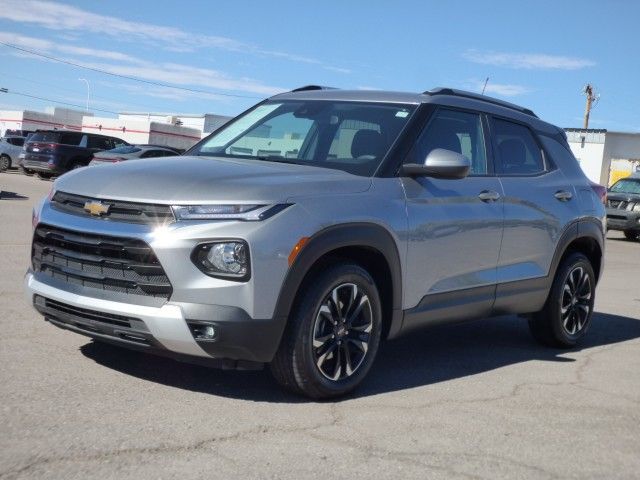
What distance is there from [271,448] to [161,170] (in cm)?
177

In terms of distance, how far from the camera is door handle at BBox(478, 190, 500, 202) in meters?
6.08

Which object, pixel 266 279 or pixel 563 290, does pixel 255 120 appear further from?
pixel 563 290

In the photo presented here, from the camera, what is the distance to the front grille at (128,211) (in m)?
4.63

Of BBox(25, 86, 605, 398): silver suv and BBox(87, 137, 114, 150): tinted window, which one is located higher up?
BBox(87, 137, 114, 150): tinted window

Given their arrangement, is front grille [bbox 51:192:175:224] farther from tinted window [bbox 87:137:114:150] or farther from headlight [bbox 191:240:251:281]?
tinted window [bbox 87:137:114:150]

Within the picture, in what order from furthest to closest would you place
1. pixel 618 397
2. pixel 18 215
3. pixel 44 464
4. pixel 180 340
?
pixel 18 215 < pixel 618 397 < pixel 180 340 < pixel 44 464

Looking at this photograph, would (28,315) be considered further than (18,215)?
No

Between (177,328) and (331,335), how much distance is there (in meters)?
0.94

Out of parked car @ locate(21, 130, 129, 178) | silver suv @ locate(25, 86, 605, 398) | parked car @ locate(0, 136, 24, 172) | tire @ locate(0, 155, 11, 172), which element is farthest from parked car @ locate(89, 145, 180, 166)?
silver suv @ locate(25, 86, 605, 398)

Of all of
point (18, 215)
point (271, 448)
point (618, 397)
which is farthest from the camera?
point (18, 215)

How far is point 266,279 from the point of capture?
461 centimetres

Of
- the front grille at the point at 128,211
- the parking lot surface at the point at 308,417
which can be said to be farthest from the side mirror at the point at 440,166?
the front grille at the point at 128,211

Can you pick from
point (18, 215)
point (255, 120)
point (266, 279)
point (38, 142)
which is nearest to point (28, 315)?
point (255, 120)

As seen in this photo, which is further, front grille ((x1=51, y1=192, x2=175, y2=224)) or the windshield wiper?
the windshield wiper
